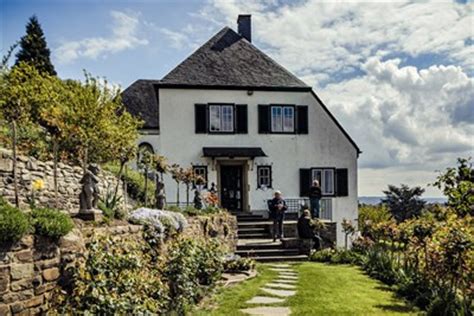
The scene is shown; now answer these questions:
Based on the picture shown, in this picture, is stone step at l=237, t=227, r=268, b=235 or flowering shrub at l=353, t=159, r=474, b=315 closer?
flowering shrub at l=353, t=159, r=474, b=315

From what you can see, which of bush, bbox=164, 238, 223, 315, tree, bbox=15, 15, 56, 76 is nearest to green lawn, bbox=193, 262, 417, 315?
bush, bbox=164, 238, 223, 315

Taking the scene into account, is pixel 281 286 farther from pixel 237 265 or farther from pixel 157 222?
pixel 157 222

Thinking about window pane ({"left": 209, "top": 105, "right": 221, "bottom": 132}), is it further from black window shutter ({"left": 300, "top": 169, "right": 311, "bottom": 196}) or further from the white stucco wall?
black window shutter ({"left": 300, "top": 169, "right": 311, "bottom": 196})

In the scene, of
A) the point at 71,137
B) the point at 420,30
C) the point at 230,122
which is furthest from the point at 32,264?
the point at 230,122

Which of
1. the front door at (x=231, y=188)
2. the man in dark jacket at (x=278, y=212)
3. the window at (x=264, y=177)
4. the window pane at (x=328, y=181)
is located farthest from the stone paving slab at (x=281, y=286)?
the window pane at (x=328, y=181)

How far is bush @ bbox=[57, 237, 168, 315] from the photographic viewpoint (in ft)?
16.2

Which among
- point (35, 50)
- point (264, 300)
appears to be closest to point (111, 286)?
point (264, 300)

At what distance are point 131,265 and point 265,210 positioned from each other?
1460 cm

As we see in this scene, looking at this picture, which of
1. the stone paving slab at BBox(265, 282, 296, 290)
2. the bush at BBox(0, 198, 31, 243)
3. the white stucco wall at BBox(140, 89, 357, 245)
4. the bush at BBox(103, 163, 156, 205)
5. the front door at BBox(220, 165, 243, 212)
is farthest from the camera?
the front door at BBox(220, 165, 243, 212)

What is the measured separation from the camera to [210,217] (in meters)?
12.9

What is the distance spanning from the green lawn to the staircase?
2714mm

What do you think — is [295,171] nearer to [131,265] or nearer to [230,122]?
[230,122]

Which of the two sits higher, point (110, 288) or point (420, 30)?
point (420, 30)

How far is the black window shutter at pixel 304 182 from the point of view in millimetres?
20281
